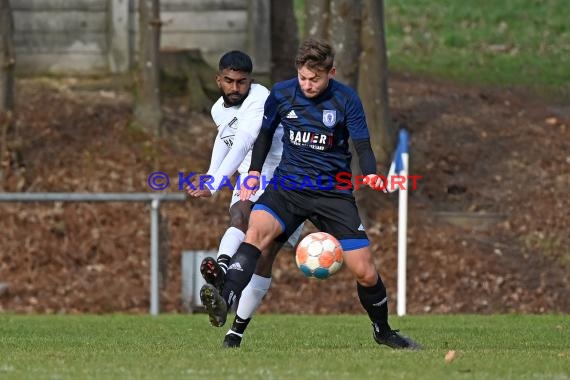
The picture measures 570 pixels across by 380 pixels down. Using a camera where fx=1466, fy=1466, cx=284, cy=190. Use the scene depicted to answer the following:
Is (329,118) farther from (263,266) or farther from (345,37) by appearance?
(345,37)

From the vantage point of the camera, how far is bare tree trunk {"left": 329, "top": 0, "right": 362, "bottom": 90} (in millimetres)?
19969

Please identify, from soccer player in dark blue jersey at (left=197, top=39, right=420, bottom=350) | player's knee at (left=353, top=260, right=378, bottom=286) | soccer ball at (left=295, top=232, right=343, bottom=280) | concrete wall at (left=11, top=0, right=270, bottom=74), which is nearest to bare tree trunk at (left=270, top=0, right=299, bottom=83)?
concrete wall at (left=11, top=0, right=270, bottom=74)

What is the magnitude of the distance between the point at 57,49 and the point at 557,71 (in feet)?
34.3

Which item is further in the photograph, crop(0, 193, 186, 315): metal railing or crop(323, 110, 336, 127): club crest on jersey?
crop(0, 193, 186, 315): metal railing

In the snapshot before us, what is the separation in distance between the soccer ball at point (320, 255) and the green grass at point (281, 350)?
0.56m

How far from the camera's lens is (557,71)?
92.8 feet

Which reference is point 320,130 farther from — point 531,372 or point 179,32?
point 179,32

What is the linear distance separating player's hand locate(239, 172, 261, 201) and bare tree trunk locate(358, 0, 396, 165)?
1064 cm

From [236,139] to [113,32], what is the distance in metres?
12.2

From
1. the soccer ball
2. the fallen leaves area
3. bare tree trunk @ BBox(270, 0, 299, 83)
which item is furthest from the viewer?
bare tree trunk @ BBox(270, 0, 299, 83)

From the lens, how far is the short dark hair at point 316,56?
9703mm

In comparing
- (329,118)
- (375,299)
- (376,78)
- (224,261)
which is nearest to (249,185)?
(224,261)

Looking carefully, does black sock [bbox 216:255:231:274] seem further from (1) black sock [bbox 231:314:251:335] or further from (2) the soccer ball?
(2) the soccer ball

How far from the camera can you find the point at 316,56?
9695mm
